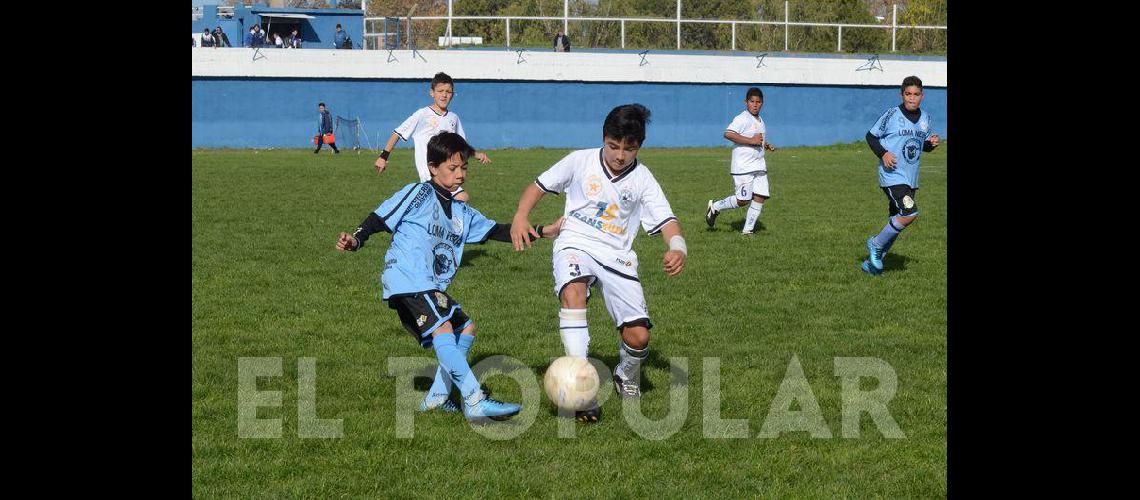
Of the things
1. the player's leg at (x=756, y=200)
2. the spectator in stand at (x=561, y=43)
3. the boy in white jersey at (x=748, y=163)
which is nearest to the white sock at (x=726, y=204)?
the boy in white jersey at (x=748, y=163)

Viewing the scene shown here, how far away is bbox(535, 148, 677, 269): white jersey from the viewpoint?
23.2 feet

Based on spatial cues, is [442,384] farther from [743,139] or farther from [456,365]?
[743,139]

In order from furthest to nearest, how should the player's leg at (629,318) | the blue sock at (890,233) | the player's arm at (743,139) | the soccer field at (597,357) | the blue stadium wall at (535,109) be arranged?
the blue stadium wall at (535,109)
the player's arm at (743,139)
the blue sock at (890,233)
the player's leg at (629,318)
the soccer field at (597,357)

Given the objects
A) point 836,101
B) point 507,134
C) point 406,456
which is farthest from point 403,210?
point 836,101

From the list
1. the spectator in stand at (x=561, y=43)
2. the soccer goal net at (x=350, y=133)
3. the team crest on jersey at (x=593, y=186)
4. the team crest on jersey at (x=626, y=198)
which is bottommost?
the team crest on jersey at (x=626, y=198)

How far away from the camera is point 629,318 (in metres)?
6.95

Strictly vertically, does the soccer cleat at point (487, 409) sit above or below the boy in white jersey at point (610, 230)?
below

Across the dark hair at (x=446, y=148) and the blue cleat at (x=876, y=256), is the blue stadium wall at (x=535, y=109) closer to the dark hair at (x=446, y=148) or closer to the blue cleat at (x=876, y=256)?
the blue cleat at (x=876, y=256)

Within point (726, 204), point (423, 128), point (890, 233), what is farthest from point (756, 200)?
point (423, 128)

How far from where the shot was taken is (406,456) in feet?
19.2

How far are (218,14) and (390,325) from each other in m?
51.8

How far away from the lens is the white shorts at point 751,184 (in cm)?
1572

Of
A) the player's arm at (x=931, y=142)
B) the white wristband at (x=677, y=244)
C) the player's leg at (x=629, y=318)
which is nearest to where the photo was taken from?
the white wristband at (x=677, y=244)
